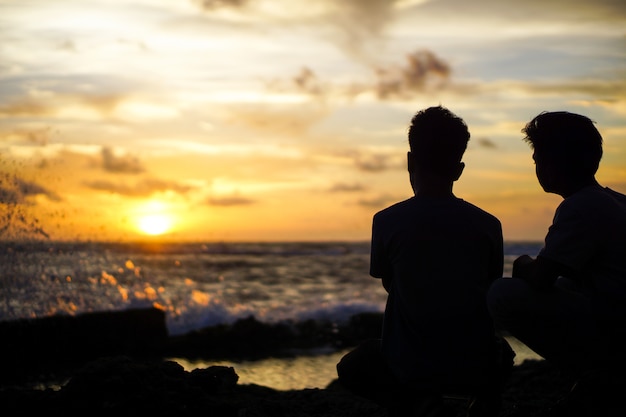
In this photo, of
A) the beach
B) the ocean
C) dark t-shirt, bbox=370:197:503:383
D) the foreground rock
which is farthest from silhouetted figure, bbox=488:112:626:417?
the ocean

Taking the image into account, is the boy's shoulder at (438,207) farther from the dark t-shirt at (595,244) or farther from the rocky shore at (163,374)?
the rocky shore at (163,374)

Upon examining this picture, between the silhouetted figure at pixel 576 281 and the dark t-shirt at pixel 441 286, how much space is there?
0.47 feet

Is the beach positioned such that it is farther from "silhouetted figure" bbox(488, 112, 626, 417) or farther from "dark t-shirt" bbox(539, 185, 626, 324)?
"dark t-shirt" bbox(539, 185, 626, 324)

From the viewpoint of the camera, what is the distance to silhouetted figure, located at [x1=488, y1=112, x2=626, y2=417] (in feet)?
10.1

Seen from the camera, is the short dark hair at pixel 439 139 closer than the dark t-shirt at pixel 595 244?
No

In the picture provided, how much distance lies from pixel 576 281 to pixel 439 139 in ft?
3.25

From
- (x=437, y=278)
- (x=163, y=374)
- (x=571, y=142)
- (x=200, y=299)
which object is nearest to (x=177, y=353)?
(x=163, y=374)

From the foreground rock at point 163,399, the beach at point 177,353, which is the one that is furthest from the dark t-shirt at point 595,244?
the beach at point 177,353

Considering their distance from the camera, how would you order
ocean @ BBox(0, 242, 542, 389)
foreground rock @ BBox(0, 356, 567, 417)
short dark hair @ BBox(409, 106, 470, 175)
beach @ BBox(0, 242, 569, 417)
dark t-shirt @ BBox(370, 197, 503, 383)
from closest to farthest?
dark t-shirt @ BBox(370, 197, 503, 383) < short dark hair @ BBox(409, 106, 470, 175) < foreground rock @ BBox(0, 356, 567, 417) < beach @ BBox(0, 242, 569, 417) < ocean @ BBox(0, 242, 542, 389)

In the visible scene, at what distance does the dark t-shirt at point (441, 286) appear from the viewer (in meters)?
3.26

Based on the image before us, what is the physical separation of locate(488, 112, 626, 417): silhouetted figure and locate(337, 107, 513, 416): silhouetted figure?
0.56 ft

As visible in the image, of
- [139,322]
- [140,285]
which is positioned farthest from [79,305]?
[140,285]

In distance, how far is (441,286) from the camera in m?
3.26

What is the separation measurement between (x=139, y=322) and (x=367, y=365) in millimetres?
7894
